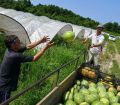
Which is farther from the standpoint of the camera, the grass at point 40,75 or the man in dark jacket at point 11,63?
the grass at point 40,75

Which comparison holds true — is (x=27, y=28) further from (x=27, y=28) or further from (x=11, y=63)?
(x=11, y=63)

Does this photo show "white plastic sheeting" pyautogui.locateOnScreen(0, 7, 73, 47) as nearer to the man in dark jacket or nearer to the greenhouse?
the greenhouse

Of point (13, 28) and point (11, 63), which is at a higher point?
point (11, 63)

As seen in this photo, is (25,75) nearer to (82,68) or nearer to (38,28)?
(82,68)

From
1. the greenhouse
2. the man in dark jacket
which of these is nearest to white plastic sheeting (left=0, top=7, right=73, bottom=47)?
the greenhouse

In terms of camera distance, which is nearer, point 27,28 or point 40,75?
point 40,75

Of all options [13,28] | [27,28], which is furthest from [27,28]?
[13,28]

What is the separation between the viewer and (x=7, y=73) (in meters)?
4.81

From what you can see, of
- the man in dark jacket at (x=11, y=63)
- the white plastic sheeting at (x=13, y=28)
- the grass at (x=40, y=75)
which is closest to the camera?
the man in dark jacket at (x=11, y=63)

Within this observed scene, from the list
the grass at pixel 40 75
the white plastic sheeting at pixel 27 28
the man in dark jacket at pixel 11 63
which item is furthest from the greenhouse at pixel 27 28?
the man in dark jacket at pixel 11 63

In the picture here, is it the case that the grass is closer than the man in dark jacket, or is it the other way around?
the man in dark jacket

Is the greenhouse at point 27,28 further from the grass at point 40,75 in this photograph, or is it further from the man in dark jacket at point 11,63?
the man in dark jacket at point 11,63

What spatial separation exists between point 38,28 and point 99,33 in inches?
291

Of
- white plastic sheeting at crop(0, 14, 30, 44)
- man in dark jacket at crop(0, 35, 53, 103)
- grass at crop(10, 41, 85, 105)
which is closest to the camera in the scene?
man in dark jacket at crop(0, 35, 53, 103)
